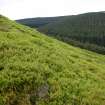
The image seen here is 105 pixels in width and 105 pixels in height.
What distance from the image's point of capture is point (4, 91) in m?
16.5

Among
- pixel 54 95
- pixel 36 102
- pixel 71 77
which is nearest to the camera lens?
pixel 36 102

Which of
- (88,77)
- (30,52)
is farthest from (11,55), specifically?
(88,77)

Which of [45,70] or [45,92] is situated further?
[45,70]

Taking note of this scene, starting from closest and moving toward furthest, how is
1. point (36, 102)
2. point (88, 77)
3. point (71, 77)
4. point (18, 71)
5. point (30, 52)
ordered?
point (36, 102), point (18, 71), point (71, 77), point (88, 77), point (30, 52)

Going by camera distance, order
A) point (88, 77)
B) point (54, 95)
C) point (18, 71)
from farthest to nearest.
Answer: point (88, 77)
point (18, 71)
point (54, 95)

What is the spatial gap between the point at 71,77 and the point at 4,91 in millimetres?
5643

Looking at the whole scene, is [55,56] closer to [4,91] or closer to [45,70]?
[45,70]

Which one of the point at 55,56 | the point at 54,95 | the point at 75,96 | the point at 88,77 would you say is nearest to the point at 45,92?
the point at 54,95

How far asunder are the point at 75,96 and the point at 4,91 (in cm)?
390

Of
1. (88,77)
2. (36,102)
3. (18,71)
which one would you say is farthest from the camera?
(88,77)

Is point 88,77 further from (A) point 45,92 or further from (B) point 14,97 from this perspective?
(B) point 14,97

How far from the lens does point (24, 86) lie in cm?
1688

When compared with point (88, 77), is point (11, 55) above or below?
above

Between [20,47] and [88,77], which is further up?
[20,47]
